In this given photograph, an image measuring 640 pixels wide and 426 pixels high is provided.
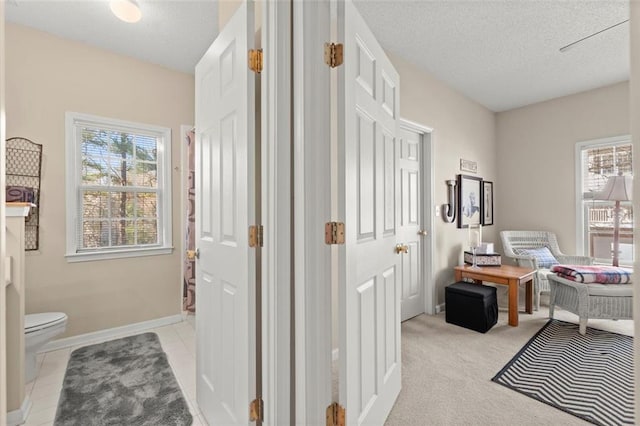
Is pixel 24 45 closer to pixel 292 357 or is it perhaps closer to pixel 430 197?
pixel 292 357

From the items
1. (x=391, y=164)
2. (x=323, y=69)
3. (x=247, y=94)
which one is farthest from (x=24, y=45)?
(x=391, y=164)

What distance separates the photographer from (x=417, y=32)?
104 inches

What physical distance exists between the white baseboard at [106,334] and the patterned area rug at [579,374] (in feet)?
10.1

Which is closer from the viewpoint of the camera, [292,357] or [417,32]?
[292,357]

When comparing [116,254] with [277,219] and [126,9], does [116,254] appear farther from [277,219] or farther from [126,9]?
[277,219]

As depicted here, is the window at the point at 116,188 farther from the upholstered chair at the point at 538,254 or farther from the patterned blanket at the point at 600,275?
the upholstered chair at the point at 538,254

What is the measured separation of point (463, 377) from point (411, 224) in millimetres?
1544

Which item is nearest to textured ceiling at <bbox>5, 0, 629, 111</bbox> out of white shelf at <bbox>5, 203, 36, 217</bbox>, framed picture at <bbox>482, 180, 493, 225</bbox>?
framed picture at <bbox>482, 180, 493, 225</bbox>

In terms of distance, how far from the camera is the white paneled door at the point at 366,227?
1.20 metres

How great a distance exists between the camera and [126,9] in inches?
84.3

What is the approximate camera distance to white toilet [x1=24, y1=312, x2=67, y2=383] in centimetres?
206

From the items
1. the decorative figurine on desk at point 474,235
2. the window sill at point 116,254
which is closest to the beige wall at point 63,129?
the window sill at point 116,254

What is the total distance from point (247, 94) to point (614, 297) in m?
3.51

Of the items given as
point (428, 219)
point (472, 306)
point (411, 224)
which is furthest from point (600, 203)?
point (411, 224)
